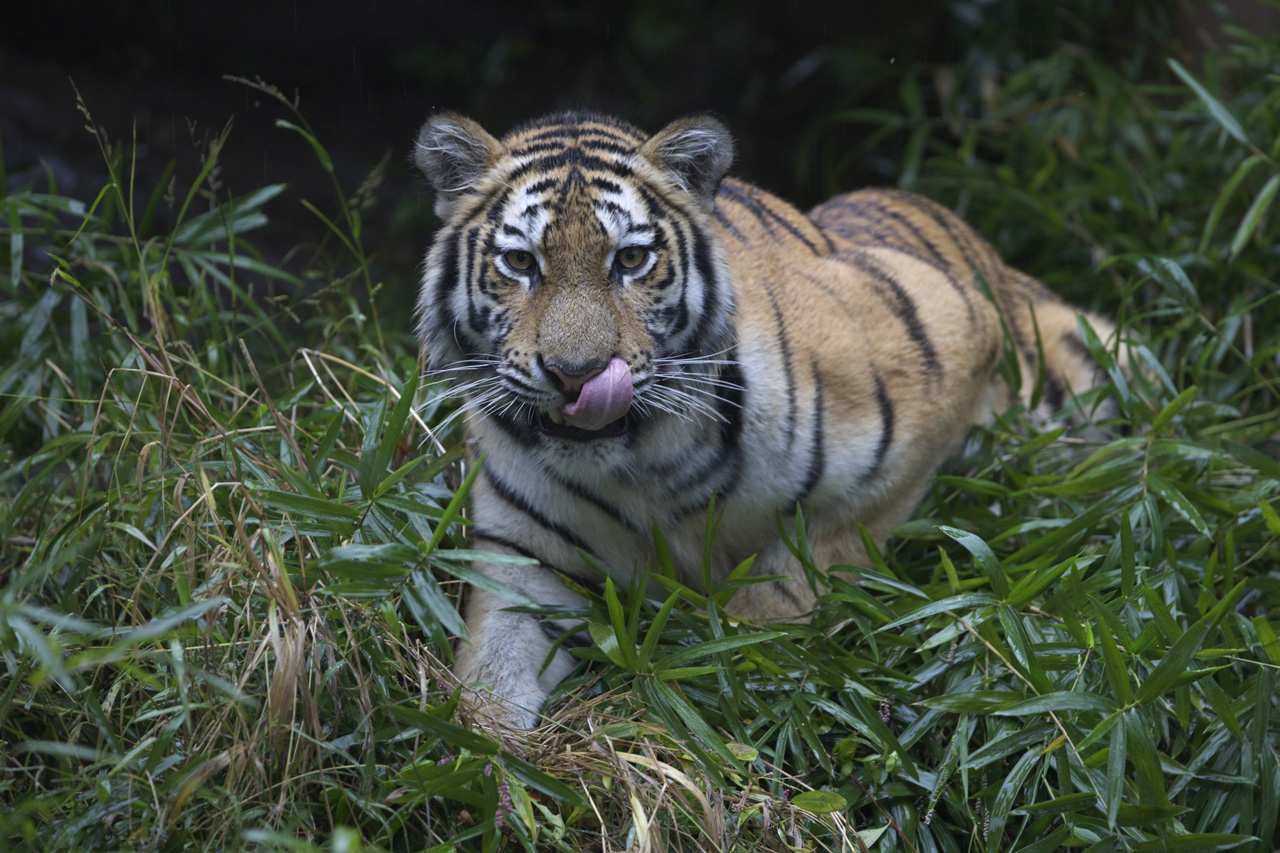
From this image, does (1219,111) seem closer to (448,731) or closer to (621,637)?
(621,637)

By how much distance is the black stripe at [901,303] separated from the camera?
97.0 inches

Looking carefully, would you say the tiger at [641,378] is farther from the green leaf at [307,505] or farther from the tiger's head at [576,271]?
the green leaf at [307,505]

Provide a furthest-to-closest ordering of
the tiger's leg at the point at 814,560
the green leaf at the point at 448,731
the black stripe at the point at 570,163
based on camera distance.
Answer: the tiger's leg at the point at 814,560 < the black stripe at the point at 570,163 < the green leaf at the point at 448,731

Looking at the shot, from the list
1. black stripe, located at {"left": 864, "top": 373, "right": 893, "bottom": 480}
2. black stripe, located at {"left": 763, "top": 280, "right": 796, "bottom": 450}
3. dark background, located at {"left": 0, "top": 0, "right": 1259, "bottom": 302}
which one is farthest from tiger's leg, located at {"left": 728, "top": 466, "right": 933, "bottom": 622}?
dark background, located at {"left": 0, "top": 0, "right": 1259, "bottom": 302}

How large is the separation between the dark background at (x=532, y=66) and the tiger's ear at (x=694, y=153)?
237 cm


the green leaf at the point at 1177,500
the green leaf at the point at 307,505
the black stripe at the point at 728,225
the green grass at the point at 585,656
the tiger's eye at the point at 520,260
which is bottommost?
the green grass at the point at 585,656

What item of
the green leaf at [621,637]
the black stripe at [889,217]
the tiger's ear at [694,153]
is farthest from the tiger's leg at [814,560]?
the black stripe at [889,217]

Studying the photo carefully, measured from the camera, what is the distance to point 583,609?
2.06 meters

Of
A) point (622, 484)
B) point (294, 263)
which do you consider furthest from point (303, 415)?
point (294, 263)

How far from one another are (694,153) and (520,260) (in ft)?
1.38

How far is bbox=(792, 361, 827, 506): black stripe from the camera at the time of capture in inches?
85.8

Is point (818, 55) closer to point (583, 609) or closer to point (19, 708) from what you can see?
point (583, 609)

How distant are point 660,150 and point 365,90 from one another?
340cm

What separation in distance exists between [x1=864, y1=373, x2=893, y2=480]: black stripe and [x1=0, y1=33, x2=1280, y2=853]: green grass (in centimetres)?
16
